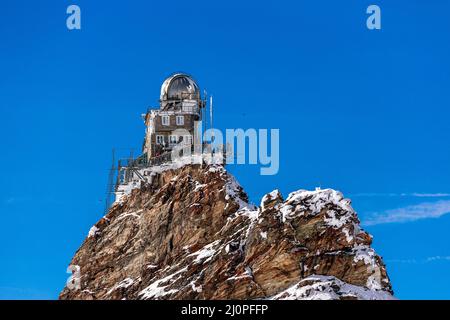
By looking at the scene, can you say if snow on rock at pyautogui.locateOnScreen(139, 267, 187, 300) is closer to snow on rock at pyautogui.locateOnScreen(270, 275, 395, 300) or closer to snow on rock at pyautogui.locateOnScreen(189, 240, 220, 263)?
snow on rock at pyautogui.locateOnScreen(189, 240, 220, 263)

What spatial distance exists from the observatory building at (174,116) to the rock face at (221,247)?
974 cm

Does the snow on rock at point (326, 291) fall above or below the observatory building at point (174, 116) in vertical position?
below

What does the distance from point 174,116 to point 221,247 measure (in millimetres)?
35304

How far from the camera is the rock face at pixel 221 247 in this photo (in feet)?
385

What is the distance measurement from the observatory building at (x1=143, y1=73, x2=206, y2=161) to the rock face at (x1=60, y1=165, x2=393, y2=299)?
32.0 feet

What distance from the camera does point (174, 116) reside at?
516 ft

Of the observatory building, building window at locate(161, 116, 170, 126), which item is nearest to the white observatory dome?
the observatory building

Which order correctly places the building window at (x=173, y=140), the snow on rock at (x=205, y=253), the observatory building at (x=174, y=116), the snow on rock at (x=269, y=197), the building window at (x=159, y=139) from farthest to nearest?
the building window at (x=159, y=139) < the building window at (x=173, y=140) < the observatory building at (x=174, y=116) < the snow on rock at (x=205, y=253) < the snow on rock at (x=269, y=197)

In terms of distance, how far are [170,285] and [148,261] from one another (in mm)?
10899

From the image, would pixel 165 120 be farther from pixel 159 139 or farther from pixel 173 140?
pixel 173 140

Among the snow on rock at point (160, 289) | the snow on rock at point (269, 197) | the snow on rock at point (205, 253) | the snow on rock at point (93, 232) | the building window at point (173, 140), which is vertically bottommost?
the snow on rock at point (160, 289)

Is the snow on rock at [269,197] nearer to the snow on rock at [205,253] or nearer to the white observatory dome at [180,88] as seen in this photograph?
the snow on rock at [205,253]

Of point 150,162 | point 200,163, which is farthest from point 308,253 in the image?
point 150,162

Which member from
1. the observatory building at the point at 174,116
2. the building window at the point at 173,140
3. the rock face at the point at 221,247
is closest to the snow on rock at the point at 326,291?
the rock face at the point at 221,247
